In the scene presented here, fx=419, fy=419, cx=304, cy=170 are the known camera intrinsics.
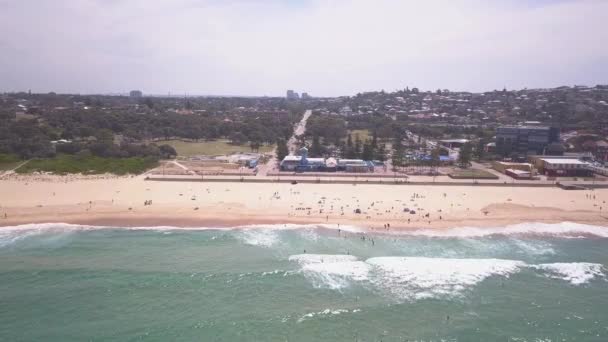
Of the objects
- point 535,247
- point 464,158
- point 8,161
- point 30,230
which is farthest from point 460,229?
point 8,161

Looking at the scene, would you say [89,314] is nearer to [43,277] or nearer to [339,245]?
[43,277]

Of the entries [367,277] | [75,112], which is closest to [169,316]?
[367,277]

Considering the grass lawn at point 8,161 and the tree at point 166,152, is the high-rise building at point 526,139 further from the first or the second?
the grass lawn at point 8,161

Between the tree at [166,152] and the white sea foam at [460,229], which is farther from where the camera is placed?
the tree at [166,152]

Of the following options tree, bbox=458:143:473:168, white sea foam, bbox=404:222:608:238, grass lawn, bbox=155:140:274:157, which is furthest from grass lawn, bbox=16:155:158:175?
tree, bbox=458:143:473:168

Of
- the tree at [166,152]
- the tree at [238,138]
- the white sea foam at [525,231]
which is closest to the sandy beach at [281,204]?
the white sea foam at [525,231]

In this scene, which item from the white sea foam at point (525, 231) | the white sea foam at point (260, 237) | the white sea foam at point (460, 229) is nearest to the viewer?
the white sea foam at point (260, 237)
